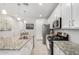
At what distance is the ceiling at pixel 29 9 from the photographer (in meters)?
1.96

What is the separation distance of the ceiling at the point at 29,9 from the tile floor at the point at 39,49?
1.58 feet

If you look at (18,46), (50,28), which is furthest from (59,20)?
(18,46)

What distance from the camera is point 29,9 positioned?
6.66ft

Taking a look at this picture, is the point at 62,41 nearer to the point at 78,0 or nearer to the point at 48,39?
the point at 48,39

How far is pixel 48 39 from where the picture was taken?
209cm

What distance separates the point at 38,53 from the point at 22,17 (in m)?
0.71

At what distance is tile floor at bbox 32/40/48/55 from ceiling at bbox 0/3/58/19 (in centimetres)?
Answer: 48

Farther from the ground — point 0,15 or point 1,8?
point 1,8

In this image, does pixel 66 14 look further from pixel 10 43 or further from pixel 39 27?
pixel 10 43

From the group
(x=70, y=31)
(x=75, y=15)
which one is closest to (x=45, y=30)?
(x=75, y=15)

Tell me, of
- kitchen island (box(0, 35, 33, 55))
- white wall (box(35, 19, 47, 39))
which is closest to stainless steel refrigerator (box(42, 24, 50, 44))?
white wall (box(35, 19, 47, 39))

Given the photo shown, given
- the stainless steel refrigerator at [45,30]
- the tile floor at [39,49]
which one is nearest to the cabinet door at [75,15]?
the stainless steel refrigerator at [45,30]

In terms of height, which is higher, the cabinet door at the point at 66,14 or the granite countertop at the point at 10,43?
the cabinet door at the point at 66,14

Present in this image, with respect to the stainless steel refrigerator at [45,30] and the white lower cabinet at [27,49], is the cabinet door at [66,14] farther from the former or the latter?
the white lower cabinet at [27,49]
